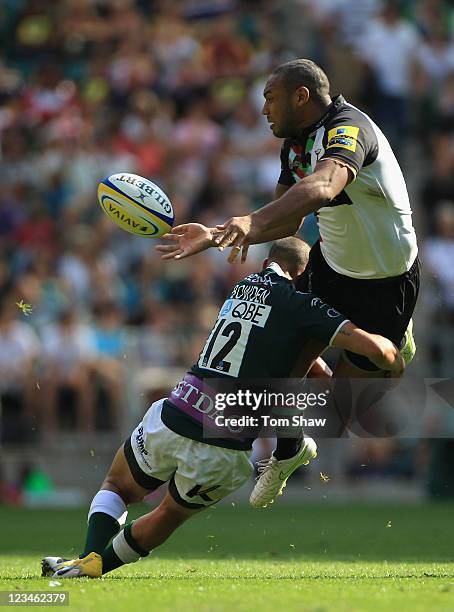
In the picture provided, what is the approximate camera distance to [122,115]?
56.9ft

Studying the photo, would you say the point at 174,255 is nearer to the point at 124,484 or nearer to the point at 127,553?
the point at 124,484

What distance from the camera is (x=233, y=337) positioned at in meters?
6.79

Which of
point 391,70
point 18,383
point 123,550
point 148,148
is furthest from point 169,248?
point 391,70

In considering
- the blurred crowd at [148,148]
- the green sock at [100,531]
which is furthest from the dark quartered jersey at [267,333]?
the blurred crowd at [148,148]

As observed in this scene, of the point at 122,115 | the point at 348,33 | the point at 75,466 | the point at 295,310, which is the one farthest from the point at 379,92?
the point at 295,310

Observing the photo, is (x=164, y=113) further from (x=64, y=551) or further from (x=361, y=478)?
(x=64, y=551)

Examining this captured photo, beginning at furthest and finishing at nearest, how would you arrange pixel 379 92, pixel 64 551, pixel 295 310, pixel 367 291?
pixel 379 92 < pixel 64 551 < pixel 367 291 < pixel 295 310

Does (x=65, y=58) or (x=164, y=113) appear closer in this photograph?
(x=164, y=113)

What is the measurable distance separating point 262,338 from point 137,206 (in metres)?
1.22

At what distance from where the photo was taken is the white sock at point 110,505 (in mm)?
6816

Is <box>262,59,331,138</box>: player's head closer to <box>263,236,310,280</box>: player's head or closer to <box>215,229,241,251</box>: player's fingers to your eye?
<box>263,236,310,280</box>: player's head

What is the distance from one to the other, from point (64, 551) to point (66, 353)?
546cm

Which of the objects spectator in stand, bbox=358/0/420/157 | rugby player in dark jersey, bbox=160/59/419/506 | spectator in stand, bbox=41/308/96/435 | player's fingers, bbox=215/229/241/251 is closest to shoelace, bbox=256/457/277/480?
rugby player in dark jersey, bbox=160/59/419/506

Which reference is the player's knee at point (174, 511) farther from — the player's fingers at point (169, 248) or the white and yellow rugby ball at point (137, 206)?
the white and yellow rugby ball at point (137, 206)
